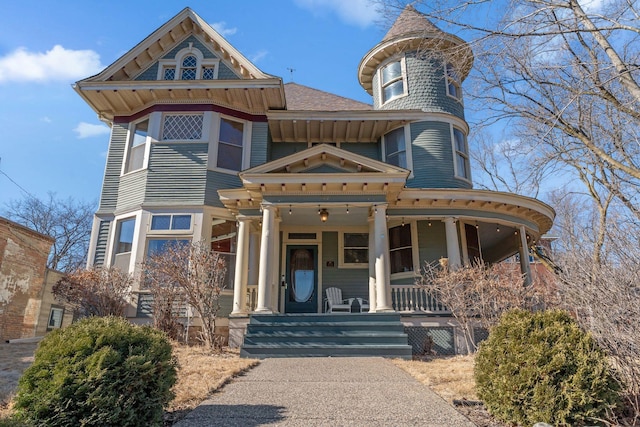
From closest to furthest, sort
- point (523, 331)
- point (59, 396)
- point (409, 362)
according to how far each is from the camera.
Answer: point (59, 396) < point (523, 331) < point (409, 362)

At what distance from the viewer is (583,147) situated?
10.7 m

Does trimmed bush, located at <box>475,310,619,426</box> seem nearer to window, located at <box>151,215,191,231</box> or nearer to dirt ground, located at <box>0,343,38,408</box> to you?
dirt ground, located at <box>0,343,38,408</box>

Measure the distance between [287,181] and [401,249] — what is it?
4144 millimetres

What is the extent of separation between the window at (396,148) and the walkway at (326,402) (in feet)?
23.9

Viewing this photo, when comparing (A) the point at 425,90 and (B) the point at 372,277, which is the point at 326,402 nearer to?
(B) the point at 372,277

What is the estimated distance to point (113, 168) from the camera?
1138 cm

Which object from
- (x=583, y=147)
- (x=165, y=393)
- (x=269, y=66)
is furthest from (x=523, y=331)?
(x=269, y=66)

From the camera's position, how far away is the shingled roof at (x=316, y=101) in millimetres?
13594

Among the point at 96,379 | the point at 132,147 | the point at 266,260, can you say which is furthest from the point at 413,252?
the point at 96,379

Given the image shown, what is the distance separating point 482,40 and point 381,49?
7199 millimetres

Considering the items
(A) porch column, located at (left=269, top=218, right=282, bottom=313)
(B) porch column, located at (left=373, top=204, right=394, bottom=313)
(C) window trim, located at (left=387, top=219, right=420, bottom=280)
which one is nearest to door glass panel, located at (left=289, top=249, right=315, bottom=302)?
(A) porch column, located at (left=269, top=218, right=282, bottom=313)

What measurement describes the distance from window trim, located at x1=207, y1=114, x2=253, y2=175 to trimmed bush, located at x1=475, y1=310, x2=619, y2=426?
8819 mm

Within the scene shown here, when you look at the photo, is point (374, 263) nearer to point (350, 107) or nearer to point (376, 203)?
point (376, 203)

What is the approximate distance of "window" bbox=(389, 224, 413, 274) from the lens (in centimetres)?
1100
